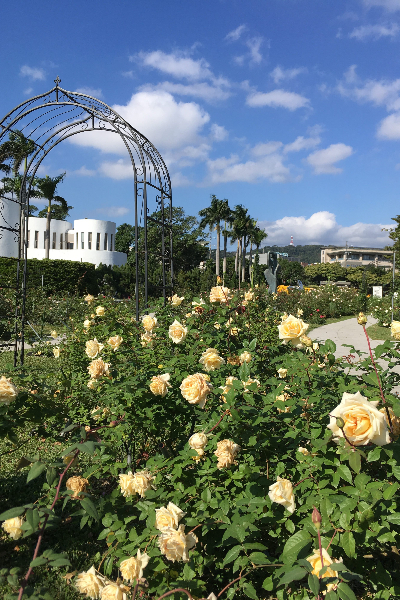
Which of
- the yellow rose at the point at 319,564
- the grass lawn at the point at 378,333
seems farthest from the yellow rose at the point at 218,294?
the grass lawn at the point at 378,333

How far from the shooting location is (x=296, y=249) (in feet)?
619

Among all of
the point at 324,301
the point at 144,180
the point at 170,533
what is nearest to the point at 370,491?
the point at 170,533

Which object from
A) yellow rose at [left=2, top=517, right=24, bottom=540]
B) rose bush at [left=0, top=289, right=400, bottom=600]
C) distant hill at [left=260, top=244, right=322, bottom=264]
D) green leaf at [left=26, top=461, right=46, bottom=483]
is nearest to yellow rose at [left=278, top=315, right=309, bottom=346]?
rose bush at [left=0, top=289, right=400, bottom=600]

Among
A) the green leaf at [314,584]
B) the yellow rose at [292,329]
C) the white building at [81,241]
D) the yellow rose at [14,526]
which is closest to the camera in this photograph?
the green leaf at [314,584]

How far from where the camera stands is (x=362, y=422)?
1025mm

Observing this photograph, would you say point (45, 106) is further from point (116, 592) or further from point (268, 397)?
point (116, 592)

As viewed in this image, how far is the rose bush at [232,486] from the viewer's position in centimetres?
112

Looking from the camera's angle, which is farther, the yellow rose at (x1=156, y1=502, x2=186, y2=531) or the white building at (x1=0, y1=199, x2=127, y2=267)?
the white building at (x1=0, y1=199, x2=127, y2=267)

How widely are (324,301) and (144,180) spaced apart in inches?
533

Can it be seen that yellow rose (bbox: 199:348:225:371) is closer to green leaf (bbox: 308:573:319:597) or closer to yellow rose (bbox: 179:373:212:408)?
yellow rose (bbox: 179:373:212:408)

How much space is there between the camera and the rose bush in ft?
3.67

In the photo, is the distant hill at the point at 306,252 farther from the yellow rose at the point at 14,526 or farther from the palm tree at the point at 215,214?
the yellow rose at the point at 14,526

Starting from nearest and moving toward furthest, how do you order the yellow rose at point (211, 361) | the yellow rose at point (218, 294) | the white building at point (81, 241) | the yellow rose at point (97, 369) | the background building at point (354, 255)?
the yellow rose at point (211, 361) < the yellow rose at point (97, 369) < the yellow rose at point (218, 294) < the white building at point (81, 241) < the background building at point (354, 255)

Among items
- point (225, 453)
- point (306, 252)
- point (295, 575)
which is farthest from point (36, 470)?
point (306, 252)
